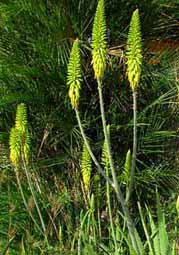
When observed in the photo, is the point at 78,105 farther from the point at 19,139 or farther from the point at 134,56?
the point at 134,56

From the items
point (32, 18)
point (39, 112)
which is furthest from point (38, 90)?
point (32, 18)

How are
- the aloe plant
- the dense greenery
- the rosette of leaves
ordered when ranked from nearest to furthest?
the aloe plant
the rosette of leaves
the dense greenery

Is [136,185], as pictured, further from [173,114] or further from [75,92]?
[75,92]

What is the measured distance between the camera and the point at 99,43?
2.98 meters

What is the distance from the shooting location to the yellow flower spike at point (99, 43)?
293 centimetres

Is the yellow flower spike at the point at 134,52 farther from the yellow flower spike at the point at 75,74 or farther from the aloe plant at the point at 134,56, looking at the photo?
the yellow flower spike at the point at 75,74

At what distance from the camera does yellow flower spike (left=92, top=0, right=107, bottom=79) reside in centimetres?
293

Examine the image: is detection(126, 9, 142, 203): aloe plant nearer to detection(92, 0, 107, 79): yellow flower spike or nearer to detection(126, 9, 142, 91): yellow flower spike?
detection(126, 9, 142, 91): yellow flower spike

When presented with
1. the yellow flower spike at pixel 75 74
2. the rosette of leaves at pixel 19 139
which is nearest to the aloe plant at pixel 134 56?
the yellow flower spike at pixel 75 74

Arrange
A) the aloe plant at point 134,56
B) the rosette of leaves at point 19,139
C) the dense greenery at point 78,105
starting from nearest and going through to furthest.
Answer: the aloe plant at point 134,56 → the rosette of leaves at point 19,139 → the dense greenery at point 78,105

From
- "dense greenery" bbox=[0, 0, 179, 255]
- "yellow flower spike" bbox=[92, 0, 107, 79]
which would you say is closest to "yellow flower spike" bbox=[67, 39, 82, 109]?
→ "yellow flower spike" bbox=[92, 0, 107, 79]

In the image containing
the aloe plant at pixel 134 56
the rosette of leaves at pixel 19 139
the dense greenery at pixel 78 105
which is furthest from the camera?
the dense greenery at pixel 78 105

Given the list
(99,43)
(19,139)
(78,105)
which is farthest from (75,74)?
(78,105)

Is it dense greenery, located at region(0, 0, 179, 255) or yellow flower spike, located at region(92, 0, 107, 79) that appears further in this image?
dense greenery, located at region(0, 0, 179, 255)
